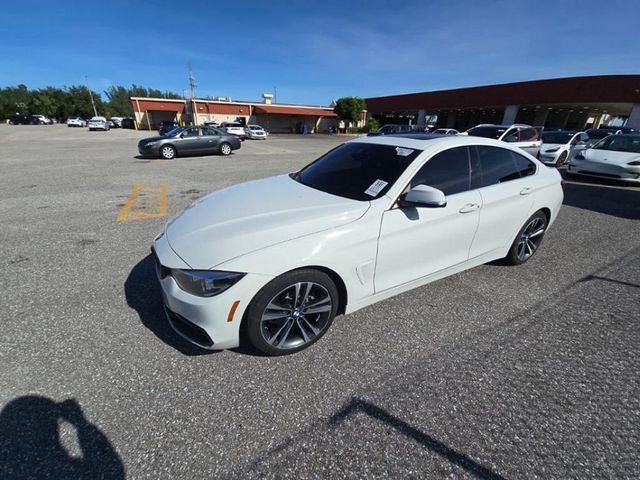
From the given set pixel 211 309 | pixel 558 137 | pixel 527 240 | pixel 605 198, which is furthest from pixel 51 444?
pixel 558 137

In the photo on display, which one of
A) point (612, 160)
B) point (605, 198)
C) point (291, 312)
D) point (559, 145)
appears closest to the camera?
point (291, 312)

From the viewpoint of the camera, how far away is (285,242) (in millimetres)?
1995

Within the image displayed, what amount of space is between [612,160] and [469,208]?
8233 mm

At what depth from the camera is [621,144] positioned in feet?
27.7

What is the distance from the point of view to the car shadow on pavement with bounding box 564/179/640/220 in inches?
239

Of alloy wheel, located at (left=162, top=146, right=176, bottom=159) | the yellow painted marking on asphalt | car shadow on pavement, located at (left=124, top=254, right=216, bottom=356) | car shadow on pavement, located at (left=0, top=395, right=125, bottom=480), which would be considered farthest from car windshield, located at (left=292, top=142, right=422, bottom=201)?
alloy wheel, located at (left=162, top=146, right=176, bottom=159)

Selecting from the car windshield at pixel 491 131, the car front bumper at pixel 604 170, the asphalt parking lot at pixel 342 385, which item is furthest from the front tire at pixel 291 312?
the car windshield at pixel 491 131

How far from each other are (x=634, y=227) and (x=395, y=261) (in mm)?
5501

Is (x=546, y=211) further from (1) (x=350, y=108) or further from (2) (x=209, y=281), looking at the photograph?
(1) (x=350, y=108)

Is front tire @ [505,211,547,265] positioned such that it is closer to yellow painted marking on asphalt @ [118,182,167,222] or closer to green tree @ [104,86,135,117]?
yellow painted marking on asphalt @ [118,182,167,222]

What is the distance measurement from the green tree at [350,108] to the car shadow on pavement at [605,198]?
42655 mm

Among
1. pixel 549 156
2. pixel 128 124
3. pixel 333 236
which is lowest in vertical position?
pixel 128 124

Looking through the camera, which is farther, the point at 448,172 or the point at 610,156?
the point at 610,156

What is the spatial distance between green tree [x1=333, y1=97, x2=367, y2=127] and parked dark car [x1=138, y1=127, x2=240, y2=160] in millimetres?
36499
